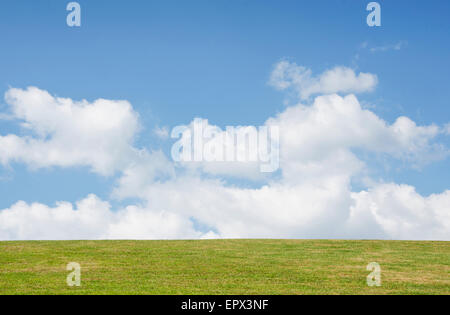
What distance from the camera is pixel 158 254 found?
27.6 meters

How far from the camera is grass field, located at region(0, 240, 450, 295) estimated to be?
1941cm

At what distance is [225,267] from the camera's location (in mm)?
23938

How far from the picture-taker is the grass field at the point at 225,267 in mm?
19406

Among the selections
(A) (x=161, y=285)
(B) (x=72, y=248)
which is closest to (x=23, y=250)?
(B) (x=72, y=248)
